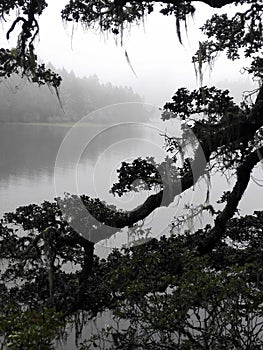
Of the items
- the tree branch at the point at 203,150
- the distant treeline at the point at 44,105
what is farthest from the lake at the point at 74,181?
the distant treeline at the point at 44,105

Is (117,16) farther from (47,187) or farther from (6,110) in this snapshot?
(6,110)

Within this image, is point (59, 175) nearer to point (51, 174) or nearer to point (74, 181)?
point (51, 174)

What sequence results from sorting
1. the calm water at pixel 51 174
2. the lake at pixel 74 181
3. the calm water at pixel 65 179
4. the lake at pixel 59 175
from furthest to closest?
the calm water at pixel 51 174, the calm water at pixel 65 179, the lake at pixel 59 175, the lake at pixel 74 181

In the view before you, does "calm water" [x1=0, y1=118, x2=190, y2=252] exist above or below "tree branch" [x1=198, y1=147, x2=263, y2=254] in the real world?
above

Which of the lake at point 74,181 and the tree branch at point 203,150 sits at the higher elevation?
the lake at point 74,181

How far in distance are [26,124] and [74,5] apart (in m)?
72.0

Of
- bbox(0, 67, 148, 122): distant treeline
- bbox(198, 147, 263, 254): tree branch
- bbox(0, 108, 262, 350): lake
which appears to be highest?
bbox(0, 67, 148, 122): distant treeline

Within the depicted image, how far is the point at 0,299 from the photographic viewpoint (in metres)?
4.98

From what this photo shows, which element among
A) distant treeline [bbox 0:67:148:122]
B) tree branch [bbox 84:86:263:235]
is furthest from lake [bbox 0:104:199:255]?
distant treeline [bbox 0:67:148:122]

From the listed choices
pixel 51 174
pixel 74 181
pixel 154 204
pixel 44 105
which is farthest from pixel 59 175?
pixel 44 105

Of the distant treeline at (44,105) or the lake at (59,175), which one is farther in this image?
the distant treeline at (44,105)

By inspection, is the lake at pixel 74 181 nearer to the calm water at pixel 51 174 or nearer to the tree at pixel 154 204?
the calm water at pixel 51 174

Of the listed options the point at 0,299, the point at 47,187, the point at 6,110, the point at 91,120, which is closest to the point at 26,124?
the point at 6,110

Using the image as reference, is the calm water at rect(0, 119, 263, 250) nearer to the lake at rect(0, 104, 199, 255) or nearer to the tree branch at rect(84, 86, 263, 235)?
the lake at rect(0, 104, 199, 255)
